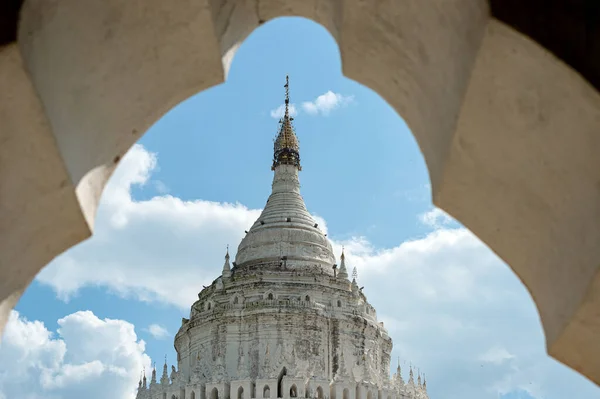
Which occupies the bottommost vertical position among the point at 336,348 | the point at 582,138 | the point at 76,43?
the point at 582,138

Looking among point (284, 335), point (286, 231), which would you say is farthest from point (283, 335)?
point (286, 231)

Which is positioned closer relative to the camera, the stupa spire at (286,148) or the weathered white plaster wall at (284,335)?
the weathered white plaster wall at (284,335)

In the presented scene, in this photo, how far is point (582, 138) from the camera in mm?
3680

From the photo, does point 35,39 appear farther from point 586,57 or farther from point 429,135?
point 586,57

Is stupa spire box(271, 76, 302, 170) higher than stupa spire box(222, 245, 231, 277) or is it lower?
higher

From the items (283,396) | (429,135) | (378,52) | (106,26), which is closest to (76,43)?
(106,26)

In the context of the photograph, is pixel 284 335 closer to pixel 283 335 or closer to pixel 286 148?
pixel 283 335

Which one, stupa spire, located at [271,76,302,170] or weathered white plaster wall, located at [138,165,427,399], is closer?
weathered white plaster wall, located at [138,165,427,399]

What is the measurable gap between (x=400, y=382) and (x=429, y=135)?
4431 cm

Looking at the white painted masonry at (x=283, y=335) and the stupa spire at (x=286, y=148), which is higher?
the stupa spire at (x=286, y=148)

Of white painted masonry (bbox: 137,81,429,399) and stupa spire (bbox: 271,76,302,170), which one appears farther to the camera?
stupa spire (bbox: 271,76,302,170)

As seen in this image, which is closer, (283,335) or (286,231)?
(283,335)

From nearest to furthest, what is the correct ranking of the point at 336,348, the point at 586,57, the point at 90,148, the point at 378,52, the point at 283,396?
the point at 586,57 → the point at 90,148 → the point at 378,52 → the point at 283,396 → the point at 336,348

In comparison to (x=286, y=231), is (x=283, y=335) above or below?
below
